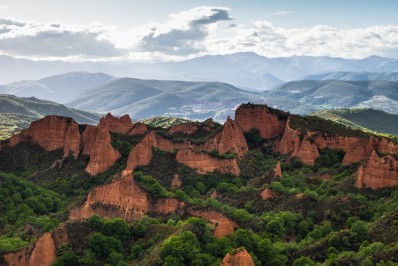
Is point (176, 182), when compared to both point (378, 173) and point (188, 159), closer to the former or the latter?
point (188, 159)

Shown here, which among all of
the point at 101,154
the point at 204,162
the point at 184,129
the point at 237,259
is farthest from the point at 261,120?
the point at 237,259

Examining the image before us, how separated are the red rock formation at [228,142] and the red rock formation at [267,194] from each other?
2295 cm

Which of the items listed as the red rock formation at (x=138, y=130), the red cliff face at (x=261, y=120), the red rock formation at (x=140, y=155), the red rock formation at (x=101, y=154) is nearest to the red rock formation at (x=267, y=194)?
the red rock formation at (x=140, y=155)

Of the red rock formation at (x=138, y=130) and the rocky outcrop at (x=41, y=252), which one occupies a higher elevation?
the red rock formation at (x=138, y=130)

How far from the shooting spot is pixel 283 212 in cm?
6550

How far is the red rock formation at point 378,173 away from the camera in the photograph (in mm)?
71500

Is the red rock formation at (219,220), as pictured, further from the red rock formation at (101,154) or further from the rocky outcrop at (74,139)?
the rocky outcrop at (74,139)

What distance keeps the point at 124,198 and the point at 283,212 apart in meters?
18.3

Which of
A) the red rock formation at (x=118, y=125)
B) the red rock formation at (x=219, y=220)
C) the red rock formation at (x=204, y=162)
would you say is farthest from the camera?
the red rock formation at (x=118, y=125)

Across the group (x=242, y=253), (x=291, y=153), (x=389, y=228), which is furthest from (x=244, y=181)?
(x=242, y=253)

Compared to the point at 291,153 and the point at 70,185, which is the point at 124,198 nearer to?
the point at 70,185

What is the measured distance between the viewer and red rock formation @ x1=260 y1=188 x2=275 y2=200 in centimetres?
7231

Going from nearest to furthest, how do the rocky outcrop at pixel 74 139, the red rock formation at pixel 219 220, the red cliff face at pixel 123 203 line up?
the red rock formation at pixel 219 220 → the red cliff face at pixel 123 203 → the rocky outcrop at pixel 74 139

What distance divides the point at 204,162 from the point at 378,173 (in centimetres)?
2555
